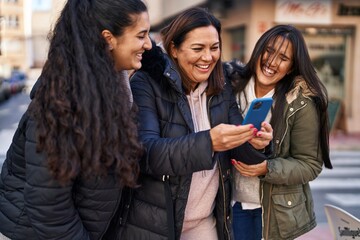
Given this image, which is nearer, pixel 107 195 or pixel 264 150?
pixel 107 195

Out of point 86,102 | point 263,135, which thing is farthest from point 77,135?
point 263,135

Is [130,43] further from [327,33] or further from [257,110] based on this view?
[327,33]

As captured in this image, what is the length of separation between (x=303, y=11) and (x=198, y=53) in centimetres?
1121

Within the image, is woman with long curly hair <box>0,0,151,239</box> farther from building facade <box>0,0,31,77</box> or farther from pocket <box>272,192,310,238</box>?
building facade <box>0,0,31,77</box>

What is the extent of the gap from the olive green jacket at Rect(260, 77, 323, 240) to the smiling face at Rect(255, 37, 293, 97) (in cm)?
11

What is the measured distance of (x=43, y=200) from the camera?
1533 mm

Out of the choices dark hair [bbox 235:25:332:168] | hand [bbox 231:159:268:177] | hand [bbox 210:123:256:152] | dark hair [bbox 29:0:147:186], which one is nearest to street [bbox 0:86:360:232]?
dark hair [bbox 235:25:332:168]

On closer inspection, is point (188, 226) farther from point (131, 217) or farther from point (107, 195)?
point (107, 195)

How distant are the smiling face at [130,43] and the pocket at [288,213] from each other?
3.84 ft

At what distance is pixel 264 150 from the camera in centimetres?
220

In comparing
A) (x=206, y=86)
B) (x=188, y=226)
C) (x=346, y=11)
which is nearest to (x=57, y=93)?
(x=206, y=86)

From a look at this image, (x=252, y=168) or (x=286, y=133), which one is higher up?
(x=286, y=133)

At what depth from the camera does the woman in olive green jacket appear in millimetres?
2320

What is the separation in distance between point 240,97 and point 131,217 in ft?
3.21
